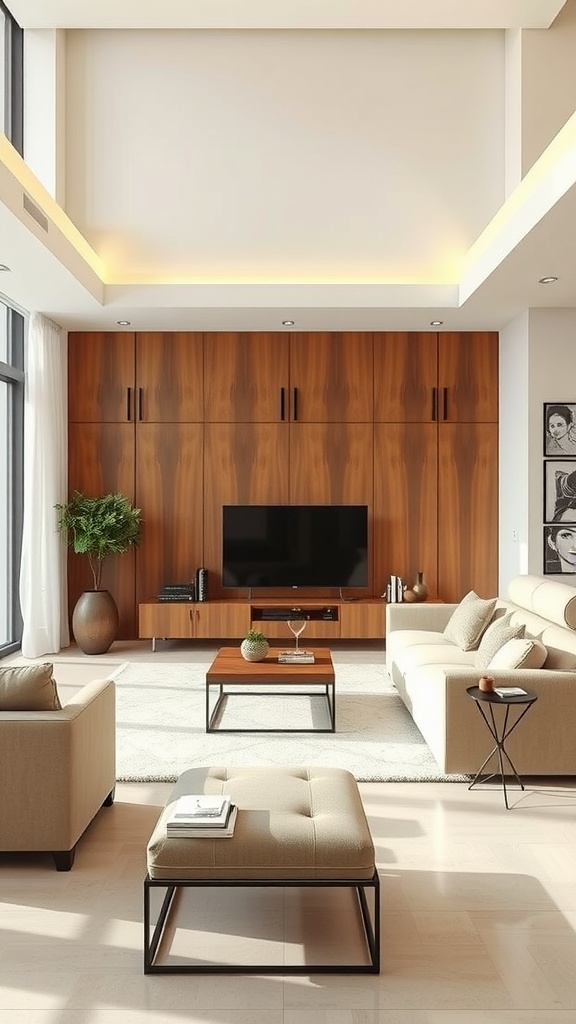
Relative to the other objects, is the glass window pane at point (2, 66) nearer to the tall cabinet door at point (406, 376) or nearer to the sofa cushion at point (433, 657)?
the tall cabinet door at point (406, 376)

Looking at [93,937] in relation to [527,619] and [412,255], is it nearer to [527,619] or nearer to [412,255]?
[527,619]

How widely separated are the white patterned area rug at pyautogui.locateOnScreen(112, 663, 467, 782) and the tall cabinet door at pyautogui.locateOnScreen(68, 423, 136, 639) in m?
1.74

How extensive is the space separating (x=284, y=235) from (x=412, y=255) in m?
1.11

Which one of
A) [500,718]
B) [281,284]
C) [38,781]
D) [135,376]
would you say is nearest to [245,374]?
[135,376]

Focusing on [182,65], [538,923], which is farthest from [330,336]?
[538,923]

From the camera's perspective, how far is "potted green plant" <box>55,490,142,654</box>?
774cm

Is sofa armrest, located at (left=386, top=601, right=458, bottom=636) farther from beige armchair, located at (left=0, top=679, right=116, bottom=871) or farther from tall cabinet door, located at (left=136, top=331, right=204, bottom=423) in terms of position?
beige armchair, located at (left=0, top=679, right=116, bottom=871)

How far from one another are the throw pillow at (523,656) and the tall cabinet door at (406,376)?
4.22 m

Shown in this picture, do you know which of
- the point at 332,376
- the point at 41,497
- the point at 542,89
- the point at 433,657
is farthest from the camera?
the point at 332,376

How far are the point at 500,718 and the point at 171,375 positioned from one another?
516cm

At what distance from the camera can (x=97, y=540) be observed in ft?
25.5

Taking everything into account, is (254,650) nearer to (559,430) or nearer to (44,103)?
(559,430)

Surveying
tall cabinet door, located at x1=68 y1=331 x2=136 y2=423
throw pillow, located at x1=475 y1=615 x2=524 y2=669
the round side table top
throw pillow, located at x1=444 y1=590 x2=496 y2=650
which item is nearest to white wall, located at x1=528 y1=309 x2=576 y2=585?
throw pillow, located at x1=444 y1=590 x2=496 y2=650

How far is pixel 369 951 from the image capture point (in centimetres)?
261
